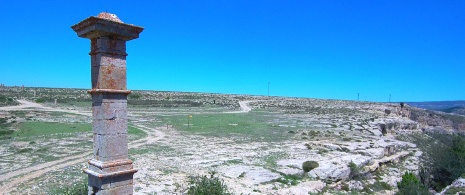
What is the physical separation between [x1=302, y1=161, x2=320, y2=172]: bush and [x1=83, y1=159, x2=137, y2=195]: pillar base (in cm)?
1142

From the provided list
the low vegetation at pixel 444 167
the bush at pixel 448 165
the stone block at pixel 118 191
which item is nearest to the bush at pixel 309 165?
the low vegetation at pixel 444 167

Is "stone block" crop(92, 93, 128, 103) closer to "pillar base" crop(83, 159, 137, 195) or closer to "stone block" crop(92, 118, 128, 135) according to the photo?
"stone block" crop(92, 118, 128, 135)

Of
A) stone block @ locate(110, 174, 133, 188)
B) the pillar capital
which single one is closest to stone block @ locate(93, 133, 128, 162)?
stone block @ locate(110, 174, 133, 188)

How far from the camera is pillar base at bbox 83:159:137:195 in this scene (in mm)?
8602

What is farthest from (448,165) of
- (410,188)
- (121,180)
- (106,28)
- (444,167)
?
(106,28)

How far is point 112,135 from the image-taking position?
28.9 feet

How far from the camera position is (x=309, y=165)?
18.7 m

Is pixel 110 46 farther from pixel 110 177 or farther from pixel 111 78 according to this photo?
pixel 110 177

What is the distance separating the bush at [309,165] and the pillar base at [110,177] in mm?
11422

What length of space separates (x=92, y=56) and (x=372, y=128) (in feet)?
114

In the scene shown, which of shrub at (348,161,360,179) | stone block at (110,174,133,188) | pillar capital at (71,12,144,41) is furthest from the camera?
shrub at (348,161,360,179)

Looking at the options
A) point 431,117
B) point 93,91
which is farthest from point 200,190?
point 431,117

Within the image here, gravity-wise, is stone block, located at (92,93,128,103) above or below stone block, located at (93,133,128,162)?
above

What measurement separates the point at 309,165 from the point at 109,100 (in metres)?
12.8
